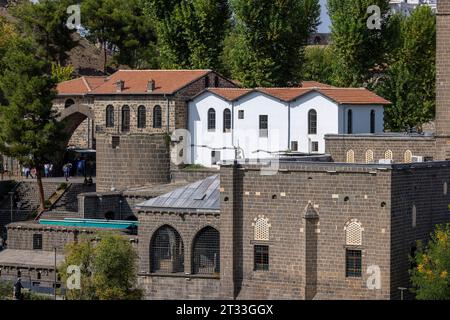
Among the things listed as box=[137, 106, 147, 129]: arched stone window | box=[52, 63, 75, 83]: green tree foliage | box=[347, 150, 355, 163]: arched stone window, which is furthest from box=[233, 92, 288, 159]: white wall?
box=[52, 63, 75, 83]: green tree foliage

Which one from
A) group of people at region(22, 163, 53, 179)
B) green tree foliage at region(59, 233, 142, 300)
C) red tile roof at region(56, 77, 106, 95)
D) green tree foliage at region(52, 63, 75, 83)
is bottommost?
green tree foliage at region(59, 233, 142, 300)

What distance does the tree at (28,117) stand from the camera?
89.5 metres

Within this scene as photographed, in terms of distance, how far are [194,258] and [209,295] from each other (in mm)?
2248

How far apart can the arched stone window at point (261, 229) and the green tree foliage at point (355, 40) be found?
37101mm

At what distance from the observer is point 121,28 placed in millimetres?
126000

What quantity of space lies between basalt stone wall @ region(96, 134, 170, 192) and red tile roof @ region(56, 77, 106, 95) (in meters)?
13.0

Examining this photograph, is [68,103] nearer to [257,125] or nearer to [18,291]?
[257,125]

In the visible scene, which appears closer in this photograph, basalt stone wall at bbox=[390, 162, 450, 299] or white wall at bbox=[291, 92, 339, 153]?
basalt stone wall at bbox=[390, 162, 450, 299]

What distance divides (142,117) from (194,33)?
15.2 meters

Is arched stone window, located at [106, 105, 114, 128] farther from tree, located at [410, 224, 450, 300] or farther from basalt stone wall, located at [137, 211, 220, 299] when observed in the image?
tree, located at [410, 224, 450, 300]

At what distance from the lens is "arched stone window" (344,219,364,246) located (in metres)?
65.8

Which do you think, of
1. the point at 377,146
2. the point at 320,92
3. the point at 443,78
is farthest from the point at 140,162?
the point at 443,78
